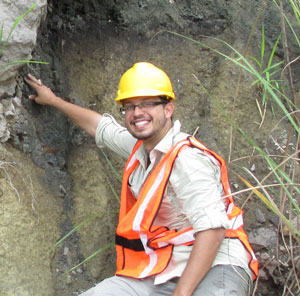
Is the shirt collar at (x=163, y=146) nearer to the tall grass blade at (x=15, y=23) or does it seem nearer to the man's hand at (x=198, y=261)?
the man's hand at (x=198, y=261)

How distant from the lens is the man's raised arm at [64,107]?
2998 millimetres

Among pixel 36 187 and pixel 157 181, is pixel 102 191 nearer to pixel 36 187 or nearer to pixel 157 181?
pixel 36 187

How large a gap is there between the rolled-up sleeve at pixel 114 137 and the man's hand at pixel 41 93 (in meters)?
0.36

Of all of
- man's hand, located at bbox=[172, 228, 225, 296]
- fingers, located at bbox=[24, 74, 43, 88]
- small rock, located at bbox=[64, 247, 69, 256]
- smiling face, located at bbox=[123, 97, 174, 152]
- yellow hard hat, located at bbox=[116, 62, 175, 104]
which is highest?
fingers, located at bbox=[24, 74, 43, 88]

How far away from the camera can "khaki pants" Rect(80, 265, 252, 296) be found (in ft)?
7.45

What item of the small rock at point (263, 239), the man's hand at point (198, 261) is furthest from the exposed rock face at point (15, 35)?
the small rock at point (263, 239)

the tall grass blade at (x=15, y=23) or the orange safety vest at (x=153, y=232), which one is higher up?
the tall grass blade at (x=15, y=23)

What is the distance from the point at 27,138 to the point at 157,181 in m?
1.00

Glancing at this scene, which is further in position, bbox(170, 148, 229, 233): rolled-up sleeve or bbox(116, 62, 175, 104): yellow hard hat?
bbox(116, 62, 175, 104): yellow hard hat

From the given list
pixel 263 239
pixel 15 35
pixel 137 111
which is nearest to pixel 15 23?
pixel 15 35

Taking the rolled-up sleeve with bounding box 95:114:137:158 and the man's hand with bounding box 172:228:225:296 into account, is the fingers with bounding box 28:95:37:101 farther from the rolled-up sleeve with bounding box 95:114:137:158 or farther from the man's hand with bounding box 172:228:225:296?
the man's hand with bounding box 172:228:225:296

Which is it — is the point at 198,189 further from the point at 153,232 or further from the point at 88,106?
the point at 88,106

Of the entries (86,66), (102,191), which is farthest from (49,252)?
(86,66)

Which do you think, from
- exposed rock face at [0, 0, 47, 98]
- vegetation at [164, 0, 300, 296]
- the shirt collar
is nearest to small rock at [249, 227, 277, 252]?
vegetation at [164, 0, 300, 296]
